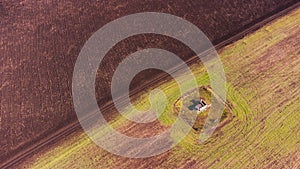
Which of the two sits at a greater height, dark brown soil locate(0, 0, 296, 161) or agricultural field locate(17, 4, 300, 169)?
dark brown soil locate(0, 0, 296, 161)

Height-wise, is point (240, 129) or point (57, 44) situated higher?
point (57, 44)

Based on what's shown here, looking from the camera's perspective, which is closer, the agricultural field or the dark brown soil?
the agricultural field

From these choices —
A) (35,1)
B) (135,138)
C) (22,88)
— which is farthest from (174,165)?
(35,1)

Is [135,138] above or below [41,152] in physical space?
below

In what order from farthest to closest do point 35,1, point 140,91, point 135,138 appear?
point 35,1
point 140,91
point 135,138

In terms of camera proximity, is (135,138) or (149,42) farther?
(149,42)

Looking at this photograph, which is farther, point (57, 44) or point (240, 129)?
point (57, 44)

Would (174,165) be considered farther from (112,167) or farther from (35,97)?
(35,97)

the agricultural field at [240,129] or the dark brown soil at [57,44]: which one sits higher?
the dark brown soil at [57,44]
